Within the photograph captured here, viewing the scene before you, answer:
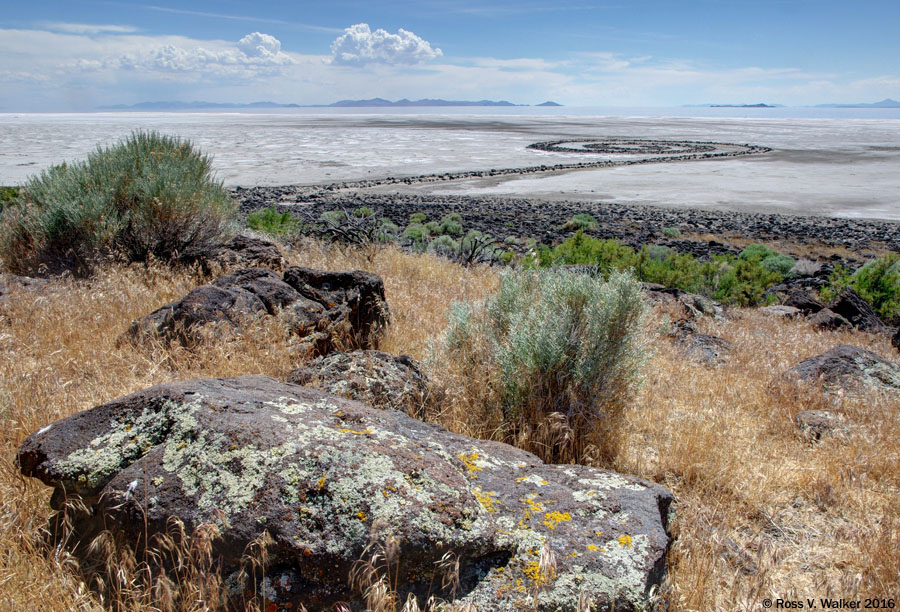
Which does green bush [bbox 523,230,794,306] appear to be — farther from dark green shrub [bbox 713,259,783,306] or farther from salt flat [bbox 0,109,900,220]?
salt flat [bbox 0,109,900,220]

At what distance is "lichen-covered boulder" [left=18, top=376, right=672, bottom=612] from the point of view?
1.84 metres

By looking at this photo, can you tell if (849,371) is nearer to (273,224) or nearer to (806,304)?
(806,304)

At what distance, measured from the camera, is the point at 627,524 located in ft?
7.07

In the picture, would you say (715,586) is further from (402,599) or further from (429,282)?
(429,282)

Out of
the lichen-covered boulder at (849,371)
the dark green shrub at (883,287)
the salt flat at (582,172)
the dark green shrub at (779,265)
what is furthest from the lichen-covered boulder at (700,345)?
the salt flat at (582,172)

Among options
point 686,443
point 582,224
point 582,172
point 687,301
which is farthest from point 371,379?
point 582,172

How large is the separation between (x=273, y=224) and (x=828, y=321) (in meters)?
9.77

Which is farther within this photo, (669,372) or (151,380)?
(669,372)

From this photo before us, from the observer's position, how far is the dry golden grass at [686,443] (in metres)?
2.29

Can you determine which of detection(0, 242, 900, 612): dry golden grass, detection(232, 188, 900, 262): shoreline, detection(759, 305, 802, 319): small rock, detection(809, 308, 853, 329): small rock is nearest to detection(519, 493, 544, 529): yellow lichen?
detection(0, 242, 900, 612): dry golden grass

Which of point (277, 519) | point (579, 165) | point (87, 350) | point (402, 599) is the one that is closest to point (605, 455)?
point (402, 599)

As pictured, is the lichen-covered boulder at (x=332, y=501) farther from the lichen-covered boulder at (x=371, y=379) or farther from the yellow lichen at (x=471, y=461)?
the lichen-covered boulder at (x=371, y=379)

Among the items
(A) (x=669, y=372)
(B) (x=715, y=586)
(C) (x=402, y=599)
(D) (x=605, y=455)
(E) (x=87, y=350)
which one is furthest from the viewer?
(A) (x=669, y=372)

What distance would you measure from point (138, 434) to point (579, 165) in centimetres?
3812
